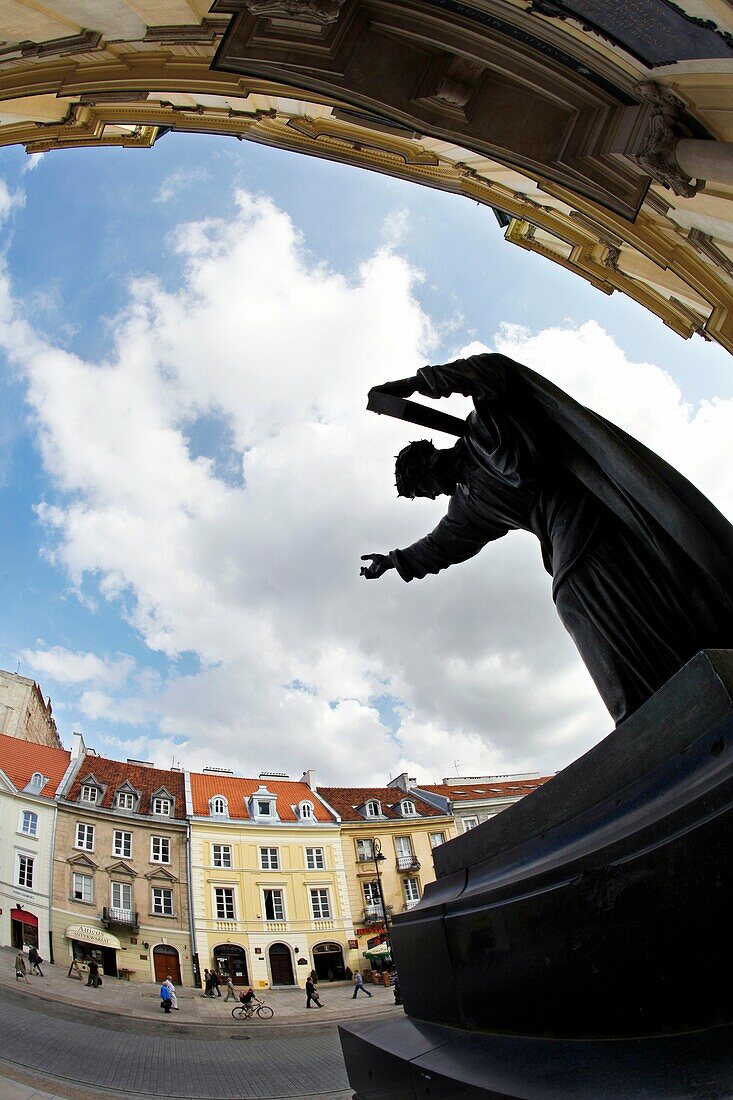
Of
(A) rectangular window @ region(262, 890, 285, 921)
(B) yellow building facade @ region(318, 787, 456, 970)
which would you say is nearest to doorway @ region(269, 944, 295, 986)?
(A) rectangular window @ region(262, 890, 285, 921)

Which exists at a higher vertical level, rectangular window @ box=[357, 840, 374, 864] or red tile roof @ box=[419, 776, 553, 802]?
red tile roof @ box=[419, 776, 553, 802]

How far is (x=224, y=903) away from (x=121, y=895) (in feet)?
15.8

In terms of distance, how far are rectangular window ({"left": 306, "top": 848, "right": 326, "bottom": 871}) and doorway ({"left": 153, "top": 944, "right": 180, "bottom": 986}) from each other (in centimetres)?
732

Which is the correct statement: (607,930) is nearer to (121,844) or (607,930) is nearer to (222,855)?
(121,844)

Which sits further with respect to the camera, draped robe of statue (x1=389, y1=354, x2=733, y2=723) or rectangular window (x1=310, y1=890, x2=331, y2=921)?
rectangular window (x1=310, y1=890, x2=331, y2=921)

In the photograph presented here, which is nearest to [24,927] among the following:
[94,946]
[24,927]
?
[24,927]

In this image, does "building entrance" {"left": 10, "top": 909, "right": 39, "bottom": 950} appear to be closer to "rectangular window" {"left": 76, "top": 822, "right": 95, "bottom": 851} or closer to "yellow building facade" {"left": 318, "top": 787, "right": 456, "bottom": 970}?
"rectangular window" {"left": 76, "top": 822, "right": 95, "bottom": 851}

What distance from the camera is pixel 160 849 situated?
1048 inches

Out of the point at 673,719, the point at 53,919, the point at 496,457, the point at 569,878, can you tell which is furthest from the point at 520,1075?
the point at 53,919

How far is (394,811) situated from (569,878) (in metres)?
35.8

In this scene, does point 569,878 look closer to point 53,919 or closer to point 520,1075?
point 520,1075

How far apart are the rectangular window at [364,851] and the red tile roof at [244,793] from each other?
2094mm

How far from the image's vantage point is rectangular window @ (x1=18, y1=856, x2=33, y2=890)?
22.2m

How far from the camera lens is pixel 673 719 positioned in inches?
50.4
